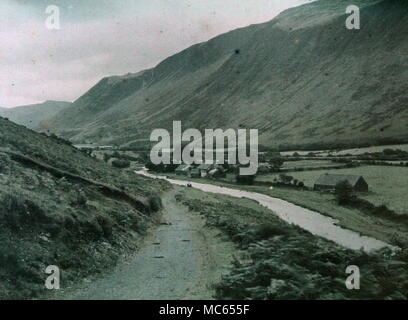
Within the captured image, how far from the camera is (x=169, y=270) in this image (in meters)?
20.3

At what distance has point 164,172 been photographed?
124 m

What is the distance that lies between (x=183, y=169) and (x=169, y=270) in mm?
100033

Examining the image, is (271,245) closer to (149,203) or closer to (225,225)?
(225,225)

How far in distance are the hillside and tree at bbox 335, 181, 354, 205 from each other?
36.6 metres

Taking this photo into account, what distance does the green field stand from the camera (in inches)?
2196

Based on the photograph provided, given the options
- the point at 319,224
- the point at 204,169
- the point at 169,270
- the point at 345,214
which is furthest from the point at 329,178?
the point at 169,270

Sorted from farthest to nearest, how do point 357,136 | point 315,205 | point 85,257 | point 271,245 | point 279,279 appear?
1. point 357,136
2. point 315,205
3. point 271,245
4. point 85,257
5. point 279,279

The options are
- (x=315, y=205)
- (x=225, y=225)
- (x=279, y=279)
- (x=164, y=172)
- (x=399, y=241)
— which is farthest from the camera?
(x=164, y=172)

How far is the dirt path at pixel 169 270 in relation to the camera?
16.7 meters

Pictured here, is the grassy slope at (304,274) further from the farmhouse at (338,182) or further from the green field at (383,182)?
the farmhouse at (338,182)

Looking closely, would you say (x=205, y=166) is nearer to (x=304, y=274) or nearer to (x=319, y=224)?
(x=319, y=224)

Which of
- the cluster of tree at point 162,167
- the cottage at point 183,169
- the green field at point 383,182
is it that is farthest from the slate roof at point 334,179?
the cluster of tree at point 162,167
